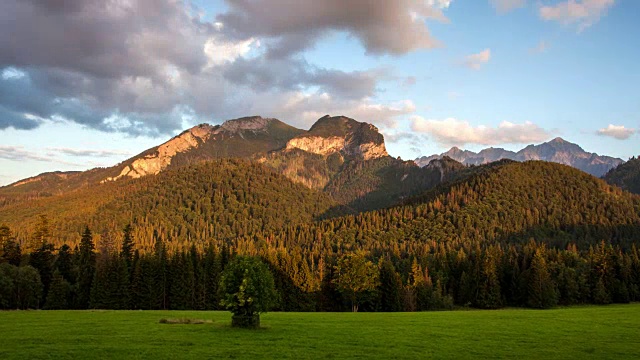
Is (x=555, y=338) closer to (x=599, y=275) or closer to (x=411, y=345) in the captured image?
(x=411, y=345)

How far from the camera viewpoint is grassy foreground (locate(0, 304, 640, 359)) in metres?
33.3

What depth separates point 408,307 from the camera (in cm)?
11238

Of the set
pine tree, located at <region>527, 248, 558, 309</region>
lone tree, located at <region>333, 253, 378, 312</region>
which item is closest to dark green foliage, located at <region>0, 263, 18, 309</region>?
lone tree, located at <region>333, 253, 378, 312</region>

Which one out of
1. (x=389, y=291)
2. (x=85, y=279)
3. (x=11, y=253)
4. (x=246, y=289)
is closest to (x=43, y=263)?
(x=11, y=253)

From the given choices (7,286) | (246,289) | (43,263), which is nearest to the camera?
(246,289)

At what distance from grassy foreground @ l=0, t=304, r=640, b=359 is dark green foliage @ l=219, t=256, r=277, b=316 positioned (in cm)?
281

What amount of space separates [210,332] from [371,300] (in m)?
72.5

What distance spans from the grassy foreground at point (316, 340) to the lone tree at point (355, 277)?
5020cm

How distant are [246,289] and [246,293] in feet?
1.75

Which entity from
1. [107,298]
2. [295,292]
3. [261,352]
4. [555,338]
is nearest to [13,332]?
[261,352]

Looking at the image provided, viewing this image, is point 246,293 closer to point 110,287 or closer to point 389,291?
point 110,287

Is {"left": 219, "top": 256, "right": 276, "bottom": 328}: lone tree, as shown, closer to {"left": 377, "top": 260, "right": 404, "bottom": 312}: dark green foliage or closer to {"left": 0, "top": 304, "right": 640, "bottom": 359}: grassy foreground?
{"left": 0, "top": 304, "right": 640, "bottom": 359}: grassy foreground

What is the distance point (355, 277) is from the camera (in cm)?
10619

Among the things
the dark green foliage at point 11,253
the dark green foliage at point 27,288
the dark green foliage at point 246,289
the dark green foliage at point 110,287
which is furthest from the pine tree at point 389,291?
the dark green foliage at point 11,253
